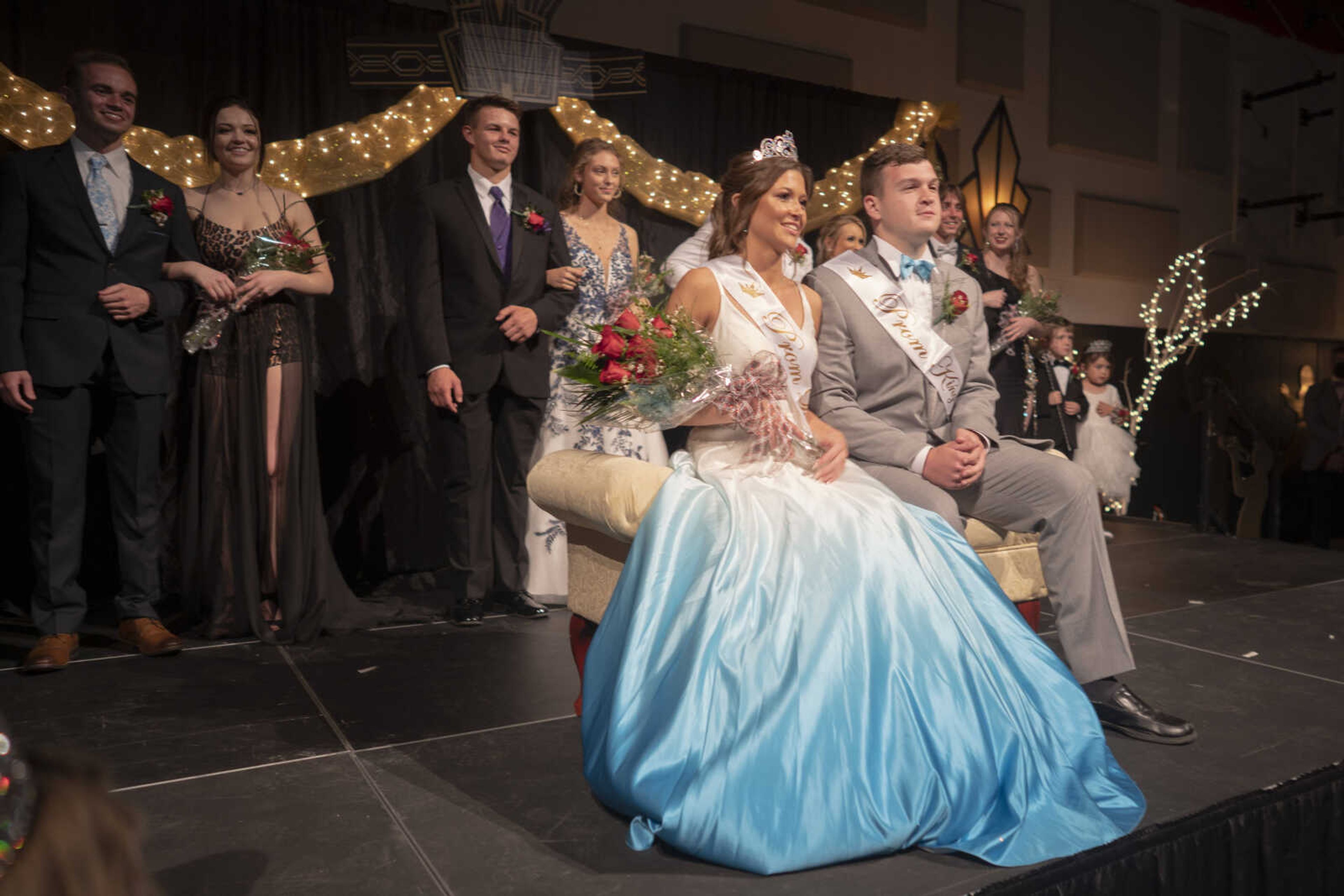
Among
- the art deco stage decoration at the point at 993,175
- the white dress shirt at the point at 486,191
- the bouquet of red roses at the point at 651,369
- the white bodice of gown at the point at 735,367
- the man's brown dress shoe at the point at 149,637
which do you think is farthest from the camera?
the art deco stage decoration at the point at 993,175

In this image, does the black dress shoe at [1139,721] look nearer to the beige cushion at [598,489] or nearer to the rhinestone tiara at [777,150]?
the beige cushion at [598,489]

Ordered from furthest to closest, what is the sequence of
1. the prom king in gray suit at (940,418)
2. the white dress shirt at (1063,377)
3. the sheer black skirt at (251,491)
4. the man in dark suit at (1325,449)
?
the man in dark suit at (1325,449)
the white dress shirt at (1063,377)
the sheer black skirt at (251,491)
the prom king in gray suit at (940,418)

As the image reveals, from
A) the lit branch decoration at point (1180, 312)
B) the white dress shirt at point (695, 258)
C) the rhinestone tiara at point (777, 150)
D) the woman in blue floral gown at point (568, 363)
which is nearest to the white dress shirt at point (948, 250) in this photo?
the white dress shirt at point (695, 258)

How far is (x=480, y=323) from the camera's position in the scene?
12.5ft

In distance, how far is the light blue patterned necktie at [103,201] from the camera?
3227 mm

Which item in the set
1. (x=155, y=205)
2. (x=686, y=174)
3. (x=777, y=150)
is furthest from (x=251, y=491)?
(x=686, y=174)

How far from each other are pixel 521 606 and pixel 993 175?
525cm

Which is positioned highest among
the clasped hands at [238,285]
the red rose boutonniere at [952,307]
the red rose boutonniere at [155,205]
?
the red rose boutonniere at [155,205]

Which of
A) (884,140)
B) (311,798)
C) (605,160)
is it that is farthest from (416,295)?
(884,140)

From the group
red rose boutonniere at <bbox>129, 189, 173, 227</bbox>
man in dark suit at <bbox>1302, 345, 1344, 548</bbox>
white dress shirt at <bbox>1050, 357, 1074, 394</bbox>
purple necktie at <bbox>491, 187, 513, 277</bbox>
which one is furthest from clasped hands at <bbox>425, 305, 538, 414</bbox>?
man in dark suit at <bbox>1302, 345, 1344, 548</bbox>

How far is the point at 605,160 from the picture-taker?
4.19 m

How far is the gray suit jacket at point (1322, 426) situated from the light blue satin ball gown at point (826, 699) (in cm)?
715

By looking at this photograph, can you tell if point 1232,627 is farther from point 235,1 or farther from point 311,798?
point 235,1

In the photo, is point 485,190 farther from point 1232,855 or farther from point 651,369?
point 1232,855
